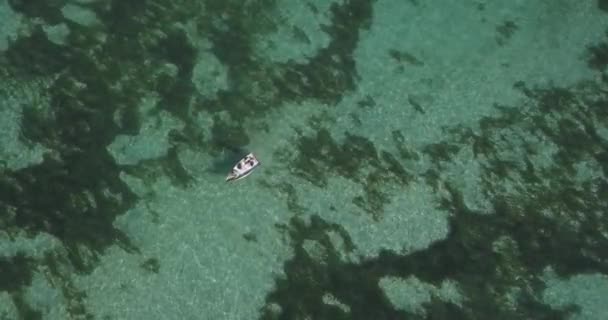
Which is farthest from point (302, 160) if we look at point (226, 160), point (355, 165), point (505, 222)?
point (505, 222)

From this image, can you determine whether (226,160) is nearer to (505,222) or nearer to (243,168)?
(243,168)

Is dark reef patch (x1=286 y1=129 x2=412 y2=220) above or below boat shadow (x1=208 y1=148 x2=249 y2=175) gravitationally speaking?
above

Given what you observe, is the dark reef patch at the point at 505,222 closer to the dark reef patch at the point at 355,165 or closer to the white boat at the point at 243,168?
the dark reef patch at the point at 355,165

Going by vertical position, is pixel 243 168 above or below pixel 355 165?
below

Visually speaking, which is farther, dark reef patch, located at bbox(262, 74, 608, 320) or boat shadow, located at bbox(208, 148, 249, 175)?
boat shadow, located at bbox(208, 148, 249, 175)

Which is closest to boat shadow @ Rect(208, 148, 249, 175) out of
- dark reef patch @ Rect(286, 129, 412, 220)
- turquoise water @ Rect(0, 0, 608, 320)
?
turquoise water @ Rect(0, 0, 608, 320)

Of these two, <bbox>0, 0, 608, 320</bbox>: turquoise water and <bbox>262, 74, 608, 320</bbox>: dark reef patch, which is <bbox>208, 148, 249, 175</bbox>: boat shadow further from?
<bbox>262, 74, 608, 320</bbox>: dark reef patch

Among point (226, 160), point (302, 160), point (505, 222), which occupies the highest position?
point (505, 222)
